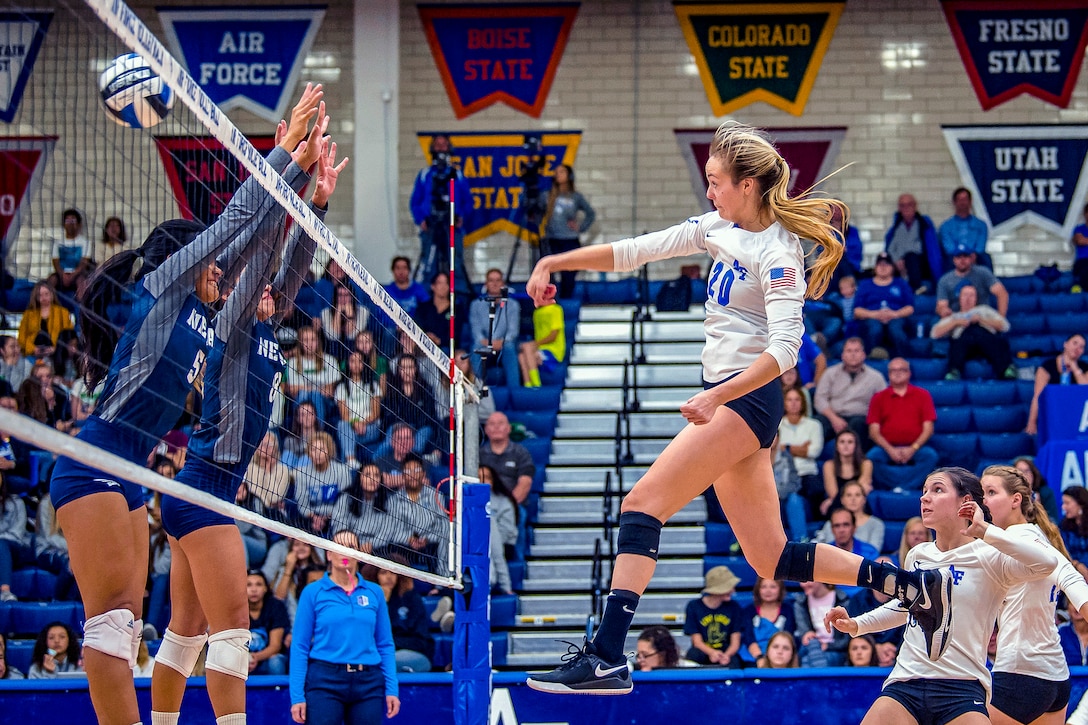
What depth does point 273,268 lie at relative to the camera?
5180 millimetres

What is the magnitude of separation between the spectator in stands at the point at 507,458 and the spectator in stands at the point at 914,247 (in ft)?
22.3

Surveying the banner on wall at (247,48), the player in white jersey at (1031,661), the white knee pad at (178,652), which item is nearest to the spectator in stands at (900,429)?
the player in white jersey at (1031,661)

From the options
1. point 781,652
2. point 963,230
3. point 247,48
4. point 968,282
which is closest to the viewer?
point 781,652

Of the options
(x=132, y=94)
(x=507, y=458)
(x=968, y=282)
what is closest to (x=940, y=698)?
(x=132, y=94)

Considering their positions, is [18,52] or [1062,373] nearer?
[18,52]

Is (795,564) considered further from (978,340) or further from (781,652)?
(978,340)

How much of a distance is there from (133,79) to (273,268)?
94 centimetres

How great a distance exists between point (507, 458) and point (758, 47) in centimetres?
892

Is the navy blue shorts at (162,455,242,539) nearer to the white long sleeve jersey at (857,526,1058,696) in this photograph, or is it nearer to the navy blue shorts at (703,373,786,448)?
the navy blue shorts at (703,373,786,448)

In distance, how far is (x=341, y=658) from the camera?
7.97 metres

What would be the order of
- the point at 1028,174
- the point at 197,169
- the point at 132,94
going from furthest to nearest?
the point at 1028,174, the point at 197,169, the point at 132,94

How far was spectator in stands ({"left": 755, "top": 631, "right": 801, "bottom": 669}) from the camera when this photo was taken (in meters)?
9.21

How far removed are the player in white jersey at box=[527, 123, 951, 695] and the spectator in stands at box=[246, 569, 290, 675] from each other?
5.38 m

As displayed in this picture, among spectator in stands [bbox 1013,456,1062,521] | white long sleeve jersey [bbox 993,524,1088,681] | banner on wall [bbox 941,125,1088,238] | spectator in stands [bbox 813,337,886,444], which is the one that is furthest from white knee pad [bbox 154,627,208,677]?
banner on wall [bbox 941,125,1088,238]
